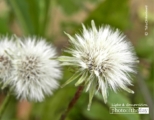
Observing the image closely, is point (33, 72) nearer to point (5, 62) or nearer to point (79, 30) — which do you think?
point (5, 62)

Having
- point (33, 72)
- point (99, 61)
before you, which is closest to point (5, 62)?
point (33, 72)

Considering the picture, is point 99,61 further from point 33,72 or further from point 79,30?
point 79,30

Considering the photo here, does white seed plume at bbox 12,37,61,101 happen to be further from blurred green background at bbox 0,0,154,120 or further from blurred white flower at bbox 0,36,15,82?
blurred green background at bbox 0,0,154,120

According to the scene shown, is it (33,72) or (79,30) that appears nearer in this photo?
(33,72)

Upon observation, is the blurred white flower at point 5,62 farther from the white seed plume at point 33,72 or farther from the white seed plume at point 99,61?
the white seed plume at point 99,61

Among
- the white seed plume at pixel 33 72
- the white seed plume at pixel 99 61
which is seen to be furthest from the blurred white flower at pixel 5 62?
the white seed plume at pixel 99 61

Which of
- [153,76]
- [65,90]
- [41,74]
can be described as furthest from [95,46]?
[153,76]

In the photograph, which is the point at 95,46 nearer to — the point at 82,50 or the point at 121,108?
the point at 82,50

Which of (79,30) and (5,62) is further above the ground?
(79,30)

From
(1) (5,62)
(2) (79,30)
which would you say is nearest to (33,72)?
(1) (5,62)
